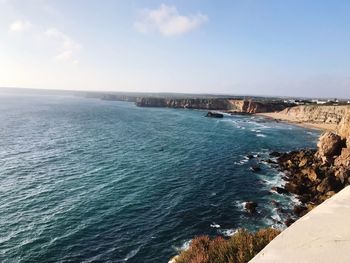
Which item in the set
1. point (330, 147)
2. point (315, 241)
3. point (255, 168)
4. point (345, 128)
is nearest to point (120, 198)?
point (255, 168)

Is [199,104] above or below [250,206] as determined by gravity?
below

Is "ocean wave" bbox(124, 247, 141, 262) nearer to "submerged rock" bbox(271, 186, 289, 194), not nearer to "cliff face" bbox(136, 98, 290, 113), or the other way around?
"submerged rock" bbox(271, 186, 289, 194)

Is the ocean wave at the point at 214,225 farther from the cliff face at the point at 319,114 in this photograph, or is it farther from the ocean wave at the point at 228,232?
the cliff face at the point at 319,114

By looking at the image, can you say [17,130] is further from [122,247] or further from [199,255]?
[199,255]

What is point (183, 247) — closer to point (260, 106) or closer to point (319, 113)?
point (319, 113)

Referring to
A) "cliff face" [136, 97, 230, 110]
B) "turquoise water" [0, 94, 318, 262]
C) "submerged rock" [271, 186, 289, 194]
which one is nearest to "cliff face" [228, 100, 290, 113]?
"cliff face" [136, 97, 230, 110]
